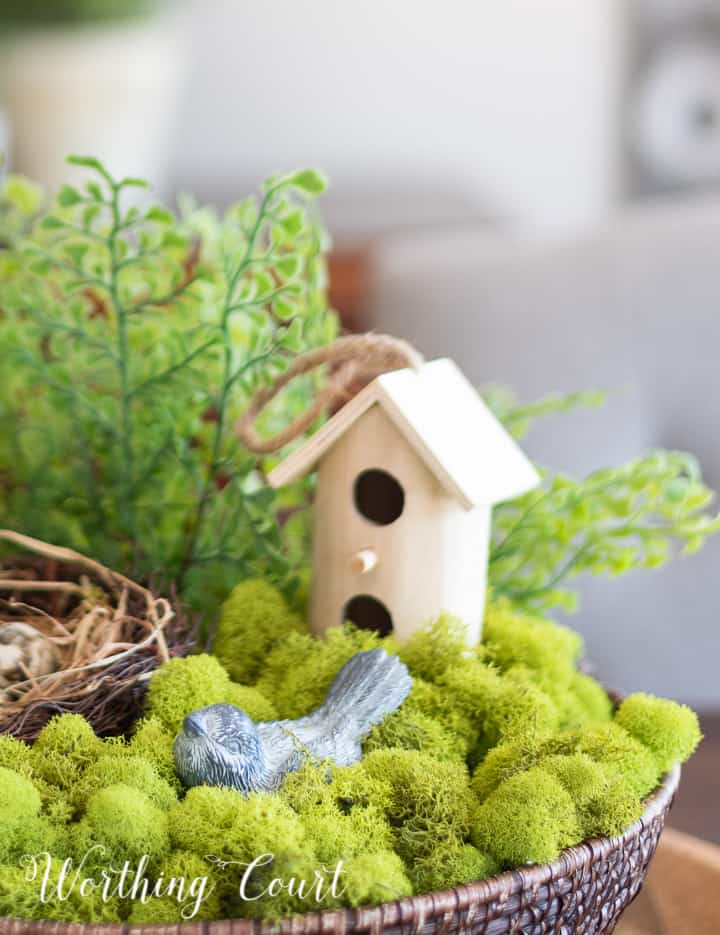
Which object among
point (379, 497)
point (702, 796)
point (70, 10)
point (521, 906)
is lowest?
point (702, 796)

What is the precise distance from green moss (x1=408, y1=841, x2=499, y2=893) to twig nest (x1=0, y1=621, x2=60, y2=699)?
23cm

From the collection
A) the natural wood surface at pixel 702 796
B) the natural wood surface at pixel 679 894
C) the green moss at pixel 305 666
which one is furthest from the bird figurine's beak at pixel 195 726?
the natural wood surface at pixel 702 796

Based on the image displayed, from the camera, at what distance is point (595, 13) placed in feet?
7.85

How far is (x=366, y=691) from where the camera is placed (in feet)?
1.91

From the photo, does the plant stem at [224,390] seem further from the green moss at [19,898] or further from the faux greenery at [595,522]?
the green moss at [19,898]

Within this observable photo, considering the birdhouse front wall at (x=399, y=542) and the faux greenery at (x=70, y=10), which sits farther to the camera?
the faux greenery at (x=70, y=10)

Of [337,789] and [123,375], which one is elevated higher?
[123,375]

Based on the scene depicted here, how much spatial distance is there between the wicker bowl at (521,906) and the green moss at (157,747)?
10 cm

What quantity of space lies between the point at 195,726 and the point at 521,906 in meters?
0.16

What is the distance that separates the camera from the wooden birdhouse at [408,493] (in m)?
0.64

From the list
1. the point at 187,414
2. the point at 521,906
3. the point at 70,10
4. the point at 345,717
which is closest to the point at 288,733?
the point at 345,717

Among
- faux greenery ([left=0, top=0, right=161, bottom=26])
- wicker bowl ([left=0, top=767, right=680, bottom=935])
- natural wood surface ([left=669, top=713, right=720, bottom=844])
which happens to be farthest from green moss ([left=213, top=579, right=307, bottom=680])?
faux greenery ([left=0, top=0, right=161, bottom=26])

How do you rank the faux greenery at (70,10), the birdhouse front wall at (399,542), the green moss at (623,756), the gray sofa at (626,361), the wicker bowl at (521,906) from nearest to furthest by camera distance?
the wicker bowl at (521,906), the green moss at (623,756), the birdhouse front wall at (399,542), the gray sofa at (626,361), the faux greenery at (70,10)

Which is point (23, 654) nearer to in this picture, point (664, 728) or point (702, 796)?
point (664, 728)
